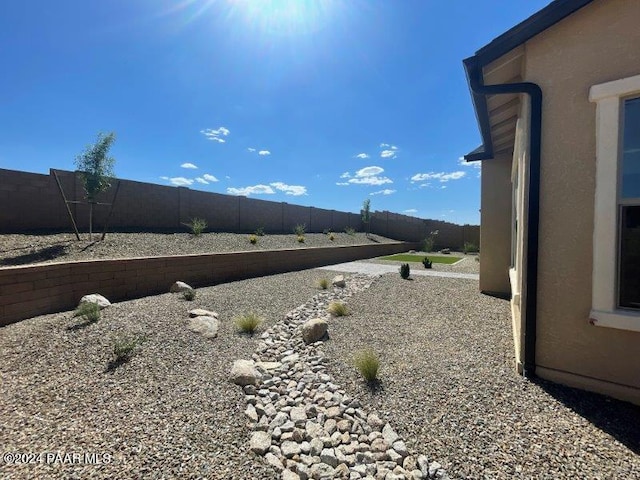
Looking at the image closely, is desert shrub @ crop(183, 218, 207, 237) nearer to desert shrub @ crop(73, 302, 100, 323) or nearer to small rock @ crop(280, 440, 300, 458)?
desert shrub @ crop(73, 302, 100, 323)

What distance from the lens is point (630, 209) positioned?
2.73m

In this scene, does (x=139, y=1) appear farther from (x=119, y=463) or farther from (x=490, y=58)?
(x=119, y=463)

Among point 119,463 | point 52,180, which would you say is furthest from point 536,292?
point 52,180

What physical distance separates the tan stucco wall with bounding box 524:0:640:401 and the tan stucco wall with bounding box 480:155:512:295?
166 inches

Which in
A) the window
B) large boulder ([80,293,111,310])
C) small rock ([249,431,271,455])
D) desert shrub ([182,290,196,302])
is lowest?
small rock ([249,431,271,455])

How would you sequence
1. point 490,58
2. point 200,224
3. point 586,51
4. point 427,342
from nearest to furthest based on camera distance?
point 586,51
point 490,58
point 427,342
point 200,224

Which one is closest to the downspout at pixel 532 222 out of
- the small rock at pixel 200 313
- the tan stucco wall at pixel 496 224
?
the tan stucco wall at pixel 496 224

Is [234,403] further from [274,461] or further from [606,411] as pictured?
[606,411]

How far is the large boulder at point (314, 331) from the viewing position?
465 cm

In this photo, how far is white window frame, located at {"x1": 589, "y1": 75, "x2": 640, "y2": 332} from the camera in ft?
8.93

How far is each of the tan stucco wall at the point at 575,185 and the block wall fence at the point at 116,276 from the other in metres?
7.25

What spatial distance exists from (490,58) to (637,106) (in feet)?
4.97

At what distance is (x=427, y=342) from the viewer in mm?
4301

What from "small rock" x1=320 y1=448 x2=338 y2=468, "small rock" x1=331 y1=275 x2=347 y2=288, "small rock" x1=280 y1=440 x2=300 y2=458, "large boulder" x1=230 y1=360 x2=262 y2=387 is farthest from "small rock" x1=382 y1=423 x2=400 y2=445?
"small rock" x1=331 y1=275 x2=347 y2=288
